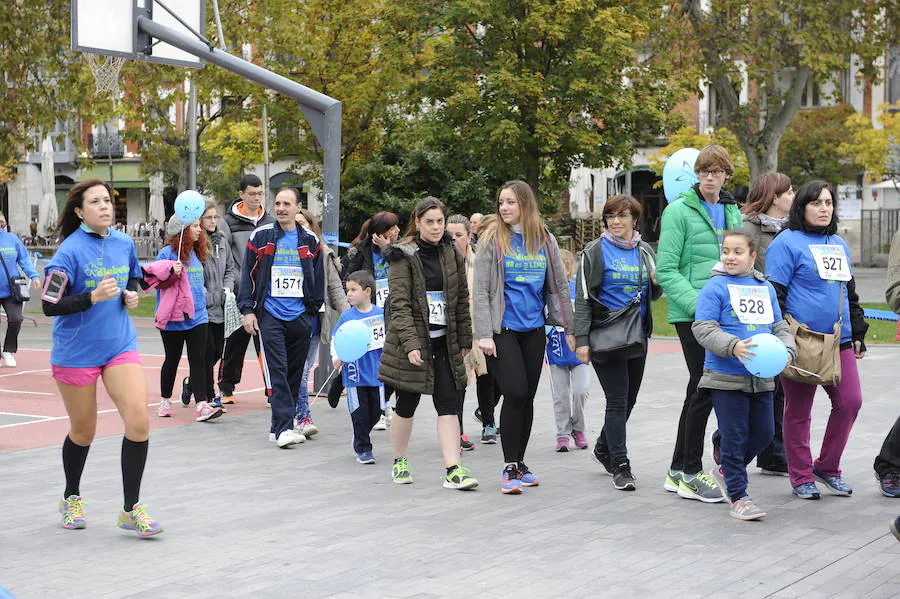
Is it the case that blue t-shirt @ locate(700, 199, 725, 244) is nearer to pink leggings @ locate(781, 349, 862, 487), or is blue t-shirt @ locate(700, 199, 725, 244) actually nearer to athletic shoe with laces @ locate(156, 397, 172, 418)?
pink leggings @ locate(781, 349, 862, 487)

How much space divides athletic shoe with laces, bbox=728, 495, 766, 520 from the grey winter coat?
597cm

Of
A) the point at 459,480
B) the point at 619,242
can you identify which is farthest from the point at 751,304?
the point at 459,480

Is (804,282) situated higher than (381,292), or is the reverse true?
(804,282)

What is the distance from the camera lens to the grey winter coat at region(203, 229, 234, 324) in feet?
37.6


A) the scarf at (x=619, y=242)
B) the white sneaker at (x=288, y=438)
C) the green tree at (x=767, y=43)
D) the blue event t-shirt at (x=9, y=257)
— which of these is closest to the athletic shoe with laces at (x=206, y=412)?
the white sneaker at (x=288, y=438)

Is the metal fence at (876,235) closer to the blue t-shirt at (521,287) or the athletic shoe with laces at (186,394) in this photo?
the athletic shoe with laces at (186,394)

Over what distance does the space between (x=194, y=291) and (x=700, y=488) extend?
5397 mm

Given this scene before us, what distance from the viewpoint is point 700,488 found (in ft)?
24.1

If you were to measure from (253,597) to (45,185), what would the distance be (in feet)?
165

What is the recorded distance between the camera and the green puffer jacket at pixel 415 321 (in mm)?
7754

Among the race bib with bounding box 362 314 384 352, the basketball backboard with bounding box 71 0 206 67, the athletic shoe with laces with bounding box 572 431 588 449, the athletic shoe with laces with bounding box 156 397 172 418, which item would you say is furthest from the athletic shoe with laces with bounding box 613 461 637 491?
the basketball backboard with bounding box 71 0 206 67

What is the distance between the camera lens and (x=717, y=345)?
22.2ft

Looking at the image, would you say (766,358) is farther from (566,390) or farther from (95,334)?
(95,334)

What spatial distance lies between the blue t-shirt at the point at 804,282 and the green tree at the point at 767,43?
894 inches
